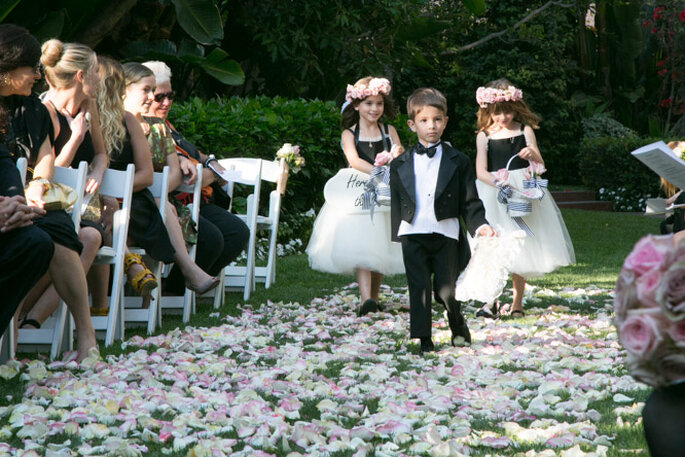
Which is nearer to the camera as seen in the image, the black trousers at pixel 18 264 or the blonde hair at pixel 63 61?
the black trousers at pixel 18 264

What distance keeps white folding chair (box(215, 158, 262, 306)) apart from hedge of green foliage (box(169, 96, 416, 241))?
2.22 metres

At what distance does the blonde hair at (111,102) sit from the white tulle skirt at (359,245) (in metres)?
2.06

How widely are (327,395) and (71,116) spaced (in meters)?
2.53

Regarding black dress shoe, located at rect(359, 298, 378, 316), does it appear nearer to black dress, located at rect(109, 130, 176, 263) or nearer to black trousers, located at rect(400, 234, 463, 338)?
black trousers, located at rect(400, 234, 463, 338)

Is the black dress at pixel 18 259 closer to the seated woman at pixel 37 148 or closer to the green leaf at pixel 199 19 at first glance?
the seated woman at pixel 37 148

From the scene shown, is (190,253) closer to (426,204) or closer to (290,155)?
(426,204)

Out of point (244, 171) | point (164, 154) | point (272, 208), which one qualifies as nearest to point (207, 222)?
point (164, 154)

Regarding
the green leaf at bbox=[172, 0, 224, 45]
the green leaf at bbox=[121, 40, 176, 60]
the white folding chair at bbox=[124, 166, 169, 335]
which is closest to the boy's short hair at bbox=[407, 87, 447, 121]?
the white folding chair at bbox=[124, 166, 169, 335]

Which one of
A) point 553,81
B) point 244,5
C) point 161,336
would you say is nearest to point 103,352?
point 161,336

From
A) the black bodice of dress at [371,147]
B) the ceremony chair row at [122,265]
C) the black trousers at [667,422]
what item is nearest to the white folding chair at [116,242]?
the ceremony chair row at [122,265]

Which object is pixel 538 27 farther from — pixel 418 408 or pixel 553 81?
pixel 418 408

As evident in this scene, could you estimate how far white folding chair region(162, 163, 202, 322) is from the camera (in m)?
7.25

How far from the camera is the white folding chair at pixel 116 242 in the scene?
6.04m

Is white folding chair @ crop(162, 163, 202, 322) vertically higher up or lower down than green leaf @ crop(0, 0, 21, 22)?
lower down
